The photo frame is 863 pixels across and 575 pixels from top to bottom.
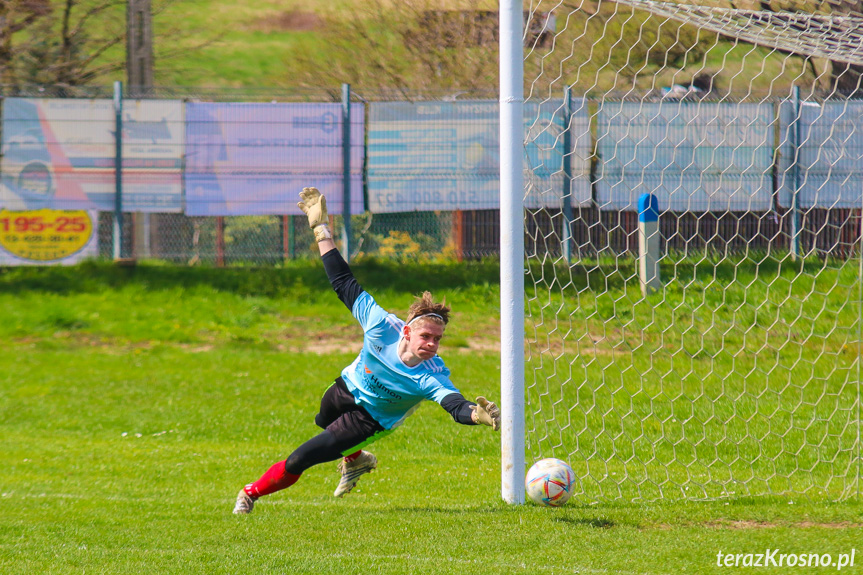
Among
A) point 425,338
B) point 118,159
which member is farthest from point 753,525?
point 118,159

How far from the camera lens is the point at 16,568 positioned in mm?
4805

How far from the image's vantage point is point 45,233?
51.9ft

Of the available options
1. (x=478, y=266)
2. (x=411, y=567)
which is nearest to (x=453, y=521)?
(x=411, y=567)

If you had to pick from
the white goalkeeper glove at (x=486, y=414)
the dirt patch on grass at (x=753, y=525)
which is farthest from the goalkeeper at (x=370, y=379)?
the dirt patch on grass at (x=753, y=525)

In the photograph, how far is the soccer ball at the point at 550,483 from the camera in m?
5.96

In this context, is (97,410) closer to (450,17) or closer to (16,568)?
(16,568)

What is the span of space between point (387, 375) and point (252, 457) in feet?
11.6

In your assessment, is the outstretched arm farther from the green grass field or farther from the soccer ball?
the soccer ball

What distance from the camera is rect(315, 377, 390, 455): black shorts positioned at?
19.4 ft

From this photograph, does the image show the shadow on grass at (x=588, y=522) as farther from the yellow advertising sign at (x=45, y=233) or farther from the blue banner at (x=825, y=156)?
the yellow advertising sign at (x=45, y=233)

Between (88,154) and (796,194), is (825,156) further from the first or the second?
(88,154)

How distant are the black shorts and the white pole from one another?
881 millimetres

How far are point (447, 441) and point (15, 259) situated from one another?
10124mm

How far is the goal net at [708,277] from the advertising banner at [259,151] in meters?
4.28
